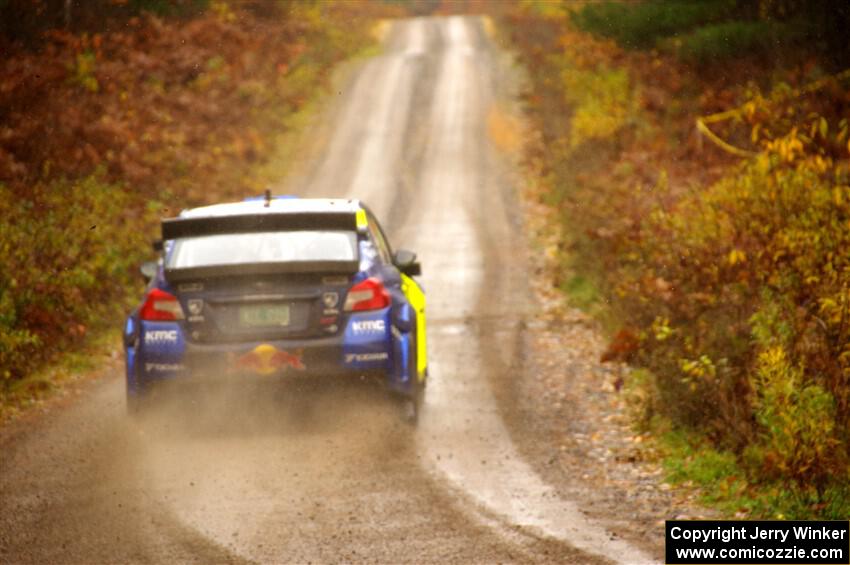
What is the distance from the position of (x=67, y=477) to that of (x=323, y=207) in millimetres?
2982

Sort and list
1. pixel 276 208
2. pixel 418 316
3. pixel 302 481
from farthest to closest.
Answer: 1. pixel 418 316
2. pixel 276 208
3. pixel 302 481

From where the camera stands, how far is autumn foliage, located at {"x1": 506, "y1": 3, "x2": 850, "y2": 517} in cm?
817

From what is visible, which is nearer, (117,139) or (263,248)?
(263,248)

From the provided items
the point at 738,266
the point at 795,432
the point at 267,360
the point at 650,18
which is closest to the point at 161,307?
the point at 267,360

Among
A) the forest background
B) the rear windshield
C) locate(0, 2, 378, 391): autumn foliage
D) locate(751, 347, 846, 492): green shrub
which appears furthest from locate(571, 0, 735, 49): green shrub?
locate(751, 347, 846, 492): green shrub

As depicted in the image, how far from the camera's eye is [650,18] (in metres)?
21.5

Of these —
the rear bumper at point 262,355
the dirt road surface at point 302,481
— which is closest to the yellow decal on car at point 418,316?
the dirt road surface at point 302,481

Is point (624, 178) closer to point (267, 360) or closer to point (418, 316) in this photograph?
point (418, 316)

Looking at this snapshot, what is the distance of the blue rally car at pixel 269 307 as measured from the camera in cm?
916

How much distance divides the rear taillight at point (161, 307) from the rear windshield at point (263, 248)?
26cm

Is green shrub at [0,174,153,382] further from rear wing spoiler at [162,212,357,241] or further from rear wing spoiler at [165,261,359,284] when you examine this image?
rear wing spoiler at [165,261,359,284]

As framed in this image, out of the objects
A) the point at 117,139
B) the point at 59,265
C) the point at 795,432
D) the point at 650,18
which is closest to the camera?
the point at 795,432

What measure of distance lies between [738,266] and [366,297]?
428 cm

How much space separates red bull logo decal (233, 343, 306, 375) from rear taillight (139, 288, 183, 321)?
25.0 inches
